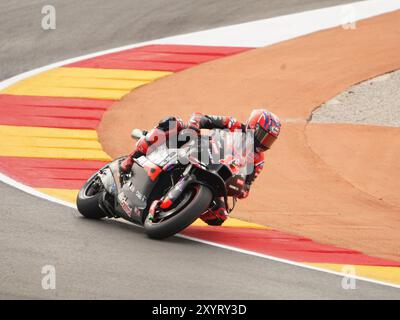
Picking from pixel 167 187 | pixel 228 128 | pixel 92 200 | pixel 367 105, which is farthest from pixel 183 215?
pixel 367 105

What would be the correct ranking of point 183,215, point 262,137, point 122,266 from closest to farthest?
point 122,266 → point 183,215 → point 262,137

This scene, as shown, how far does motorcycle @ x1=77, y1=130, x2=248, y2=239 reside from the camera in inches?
396

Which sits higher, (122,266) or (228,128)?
(228,128)

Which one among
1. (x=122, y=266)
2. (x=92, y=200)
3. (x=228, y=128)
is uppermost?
(x=228, y=128)

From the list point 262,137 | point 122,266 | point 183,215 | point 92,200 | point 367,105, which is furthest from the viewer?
point 367,105

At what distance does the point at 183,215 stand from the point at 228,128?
1.20m

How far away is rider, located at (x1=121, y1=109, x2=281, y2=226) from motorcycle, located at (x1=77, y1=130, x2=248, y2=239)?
3.6 inches

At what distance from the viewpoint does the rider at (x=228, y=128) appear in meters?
10.4

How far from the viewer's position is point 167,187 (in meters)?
10.6

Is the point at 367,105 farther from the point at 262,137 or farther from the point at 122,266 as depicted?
the point at 122,266

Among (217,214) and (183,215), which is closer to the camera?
(183,215)

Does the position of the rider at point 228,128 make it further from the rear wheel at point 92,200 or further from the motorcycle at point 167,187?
the rear wheel at point 92,200

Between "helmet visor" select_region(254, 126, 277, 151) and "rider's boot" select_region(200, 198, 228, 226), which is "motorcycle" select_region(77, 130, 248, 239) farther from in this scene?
"helmet visor" select_region(254, 126, 277, 151)

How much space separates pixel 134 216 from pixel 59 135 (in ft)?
15.0
